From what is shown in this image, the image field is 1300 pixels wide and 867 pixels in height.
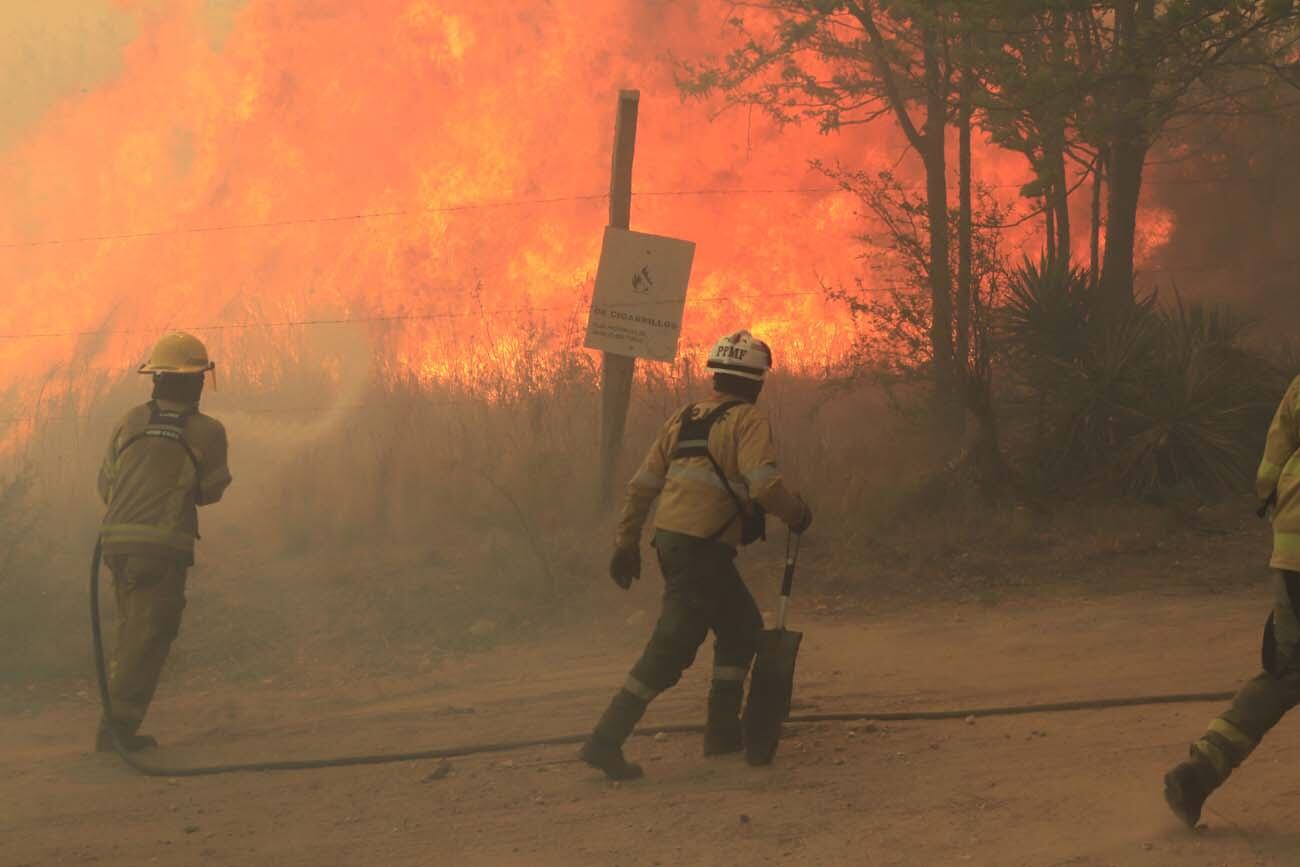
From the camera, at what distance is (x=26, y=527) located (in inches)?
402

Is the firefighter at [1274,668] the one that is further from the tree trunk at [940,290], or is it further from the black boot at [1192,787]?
the tree trunk at [940,290]

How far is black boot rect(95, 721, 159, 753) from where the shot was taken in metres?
7.09

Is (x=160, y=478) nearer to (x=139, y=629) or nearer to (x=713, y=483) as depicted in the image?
(x=139, y=629)

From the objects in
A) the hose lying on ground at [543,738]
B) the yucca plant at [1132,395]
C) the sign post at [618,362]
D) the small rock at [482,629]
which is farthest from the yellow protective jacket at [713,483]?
the yucca plant at [1132,395]

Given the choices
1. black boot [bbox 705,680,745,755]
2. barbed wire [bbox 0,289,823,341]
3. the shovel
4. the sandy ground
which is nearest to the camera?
the sandy ground

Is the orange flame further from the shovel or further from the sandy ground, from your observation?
the shovel

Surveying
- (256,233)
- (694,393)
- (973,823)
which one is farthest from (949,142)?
(973,823)

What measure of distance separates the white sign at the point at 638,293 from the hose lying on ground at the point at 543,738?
14.7ft

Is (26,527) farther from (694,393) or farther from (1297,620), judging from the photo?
(1297,620)

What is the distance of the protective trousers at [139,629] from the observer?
7.11 m

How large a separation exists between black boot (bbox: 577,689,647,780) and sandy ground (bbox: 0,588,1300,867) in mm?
143

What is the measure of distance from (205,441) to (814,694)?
340 centimetres

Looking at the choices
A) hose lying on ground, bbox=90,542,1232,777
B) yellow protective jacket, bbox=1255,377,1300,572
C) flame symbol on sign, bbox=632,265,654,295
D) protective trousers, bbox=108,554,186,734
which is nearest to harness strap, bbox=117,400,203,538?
protective trousers, bbox=108,554,186,734

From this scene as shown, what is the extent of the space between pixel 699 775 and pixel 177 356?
3307 millimetres
